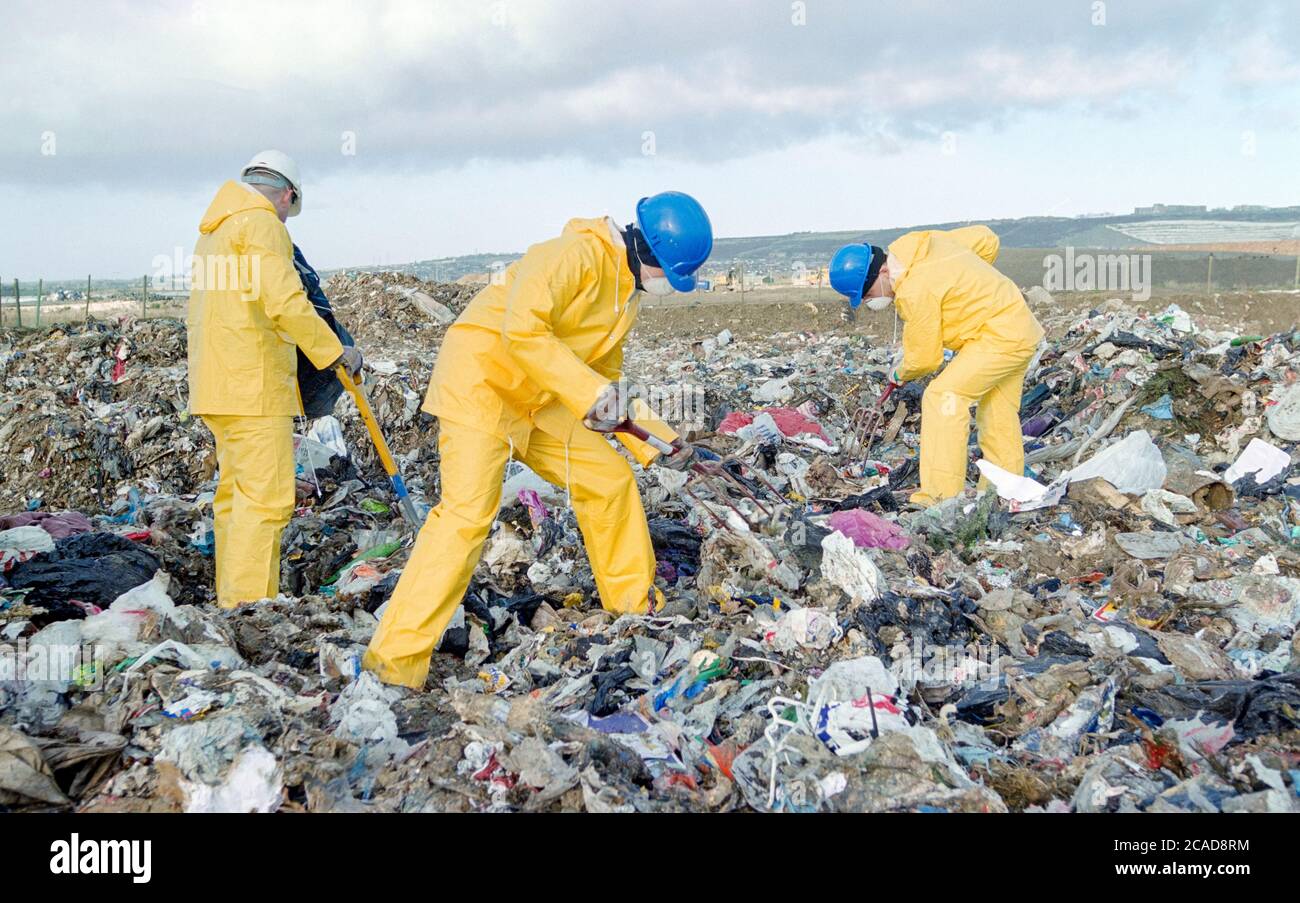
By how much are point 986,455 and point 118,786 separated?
16.3ft

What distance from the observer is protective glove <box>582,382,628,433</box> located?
3286 mm

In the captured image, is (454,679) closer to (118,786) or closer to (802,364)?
(118,786)

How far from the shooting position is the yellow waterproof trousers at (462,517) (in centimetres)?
321

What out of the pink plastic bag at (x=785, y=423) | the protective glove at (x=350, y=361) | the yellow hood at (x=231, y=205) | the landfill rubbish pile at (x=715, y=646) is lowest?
the landfill rubbish pile at (x=715, y=646)

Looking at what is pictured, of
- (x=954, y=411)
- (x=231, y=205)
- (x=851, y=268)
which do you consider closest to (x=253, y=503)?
(x=231, y=205)

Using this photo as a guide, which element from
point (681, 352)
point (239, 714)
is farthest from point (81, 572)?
point (681, 352)

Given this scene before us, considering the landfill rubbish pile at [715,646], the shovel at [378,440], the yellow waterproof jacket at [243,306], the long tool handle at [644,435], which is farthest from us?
the shovel at [378,440]

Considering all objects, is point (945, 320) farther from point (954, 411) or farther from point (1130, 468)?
point (1130, 468)

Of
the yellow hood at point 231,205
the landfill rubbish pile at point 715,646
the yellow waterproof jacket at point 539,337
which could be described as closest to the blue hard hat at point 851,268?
the landfill rubbish pile at point 715,646

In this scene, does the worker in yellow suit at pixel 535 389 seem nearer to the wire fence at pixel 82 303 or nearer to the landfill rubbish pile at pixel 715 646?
the landfill rubbish pile at pixel 715 646

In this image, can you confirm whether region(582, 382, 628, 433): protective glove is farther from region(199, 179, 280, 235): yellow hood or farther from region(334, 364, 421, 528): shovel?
region(199, 179, 280, 235): yellow hood

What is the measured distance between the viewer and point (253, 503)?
4.09 meters

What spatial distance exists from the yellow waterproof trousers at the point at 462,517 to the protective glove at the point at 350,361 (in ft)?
3.80

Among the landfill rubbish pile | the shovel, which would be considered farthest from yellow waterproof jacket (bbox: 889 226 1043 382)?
the shovel
